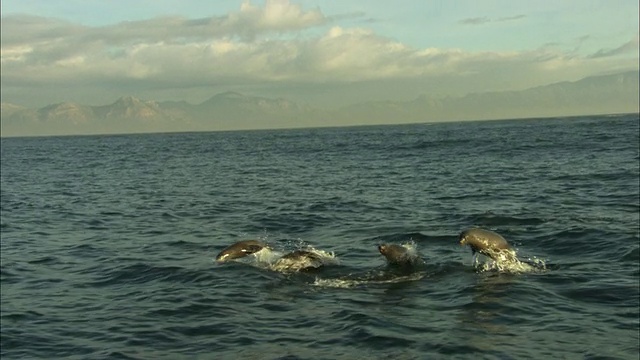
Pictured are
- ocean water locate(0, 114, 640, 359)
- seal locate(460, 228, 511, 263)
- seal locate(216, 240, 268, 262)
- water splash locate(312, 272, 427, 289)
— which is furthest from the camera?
seal locate(216, 240, 268, 262)

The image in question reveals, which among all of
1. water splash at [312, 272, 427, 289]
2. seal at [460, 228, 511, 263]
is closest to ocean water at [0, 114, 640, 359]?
water splash at [312, 272, 427, 289]

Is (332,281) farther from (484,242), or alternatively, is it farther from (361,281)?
(484,242)

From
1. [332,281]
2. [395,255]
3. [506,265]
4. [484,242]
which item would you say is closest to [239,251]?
[332,281]

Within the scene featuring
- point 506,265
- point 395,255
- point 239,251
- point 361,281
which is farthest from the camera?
point 239,251

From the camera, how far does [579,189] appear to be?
95.7 ft

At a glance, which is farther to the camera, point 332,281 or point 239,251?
point 239,251

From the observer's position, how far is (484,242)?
14547 millimetres

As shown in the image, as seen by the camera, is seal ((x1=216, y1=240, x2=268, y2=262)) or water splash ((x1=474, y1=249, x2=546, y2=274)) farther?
seal ((x1=216, y1=240, x2=268, y2=262))

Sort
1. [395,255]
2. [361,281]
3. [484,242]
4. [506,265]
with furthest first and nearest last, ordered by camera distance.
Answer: [395,255], [506,265], [484,242], [361,281]

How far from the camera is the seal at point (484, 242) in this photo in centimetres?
1449

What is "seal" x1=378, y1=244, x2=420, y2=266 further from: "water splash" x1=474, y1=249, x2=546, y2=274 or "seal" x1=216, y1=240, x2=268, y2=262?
"seal" x1=216, y1=240, x2=268, y2=262

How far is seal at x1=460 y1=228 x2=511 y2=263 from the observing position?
14.5 metres

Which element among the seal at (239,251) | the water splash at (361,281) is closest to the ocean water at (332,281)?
the water splash at (361,281)

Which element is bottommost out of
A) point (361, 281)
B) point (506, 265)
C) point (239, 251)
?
point (361, 281)
